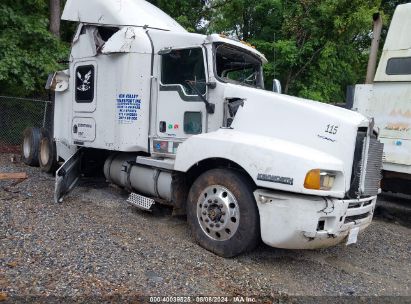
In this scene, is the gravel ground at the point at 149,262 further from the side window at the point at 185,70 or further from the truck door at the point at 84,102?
the side window at the point at 185,70

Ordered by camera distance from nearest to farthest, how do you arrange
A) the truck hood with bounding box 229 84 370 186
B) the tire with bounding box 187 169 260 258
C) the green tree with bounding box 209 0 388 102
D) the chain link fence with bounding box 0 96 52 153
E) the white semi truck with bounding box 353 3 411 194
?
the truck hood with bounding box 229 84 370 186 < the tire with bounding box 187 169 260 258 < the white semi truck with bounding box 353 3 411 194 < the green tree with bounding box 209 0 388 102 < the chain link fence with bounding box 0 96 52 153

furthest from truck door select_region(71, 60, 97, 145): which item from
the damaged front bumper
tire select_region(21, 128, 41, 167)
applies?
the damaged front bumper

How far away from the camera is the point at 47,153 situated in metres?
9.83

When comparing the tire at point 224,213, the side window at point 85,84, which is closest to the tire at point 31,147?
the side window at point 85,84

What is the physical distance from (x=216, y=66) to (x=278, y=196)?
225 centimetres

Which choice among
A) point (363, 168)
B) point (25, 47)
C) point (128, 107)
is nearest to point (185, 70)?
point (128, 107)

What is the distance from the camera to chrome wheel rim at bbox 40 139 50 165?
32.3ft

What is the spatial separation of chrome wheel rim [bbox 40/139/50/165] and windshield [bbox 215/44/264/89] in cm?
505

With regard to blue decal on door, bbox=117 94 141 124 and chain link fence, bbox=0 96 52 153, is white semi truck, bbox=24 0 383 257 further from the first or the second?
chain link fence, bbox=0 96 52 153

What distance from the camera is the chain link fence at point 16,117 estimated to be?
1384cm

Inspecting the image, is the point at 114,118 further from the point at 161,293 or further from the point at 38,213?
the point at 161,293

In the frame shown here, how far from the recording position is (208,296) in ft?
13.9

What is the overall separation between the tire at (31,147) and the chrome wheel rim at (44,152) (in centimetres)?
38

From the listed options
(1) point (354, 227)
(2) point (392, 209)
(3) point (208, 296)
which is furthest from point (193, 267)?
(2) point (392, 209)
